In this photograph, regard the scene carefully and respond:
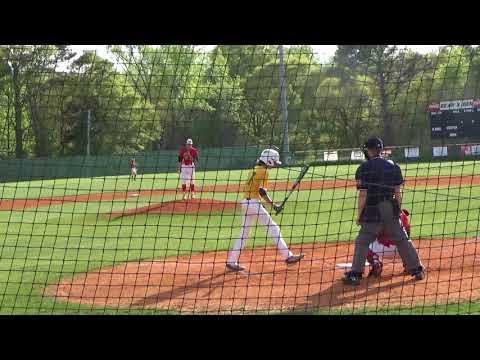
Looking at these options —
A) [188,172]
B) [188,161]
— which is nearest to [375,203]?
[188,161]

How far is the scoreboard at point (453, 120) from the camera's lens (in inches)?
1205

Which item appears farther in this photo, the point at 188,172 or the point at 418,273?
the point at 188,172

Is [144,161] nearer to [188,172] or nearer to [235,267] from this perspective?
[188,172]

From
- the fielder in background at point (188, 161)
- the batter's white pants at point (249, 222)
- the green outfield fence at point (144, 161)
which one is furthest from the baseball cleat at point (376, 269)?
the green outfield fence at point (144, 161)

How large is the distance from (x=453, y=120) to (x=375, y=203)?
2406 centimetres

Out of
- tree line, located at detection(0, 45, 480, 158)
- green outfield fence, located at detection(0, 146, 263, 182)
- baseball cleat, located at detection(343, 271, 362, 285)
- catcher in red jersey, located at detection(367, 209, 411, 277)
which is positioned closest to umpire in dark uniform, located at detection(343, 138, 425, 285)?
baseball cleat, located at detection(343, 271, 362, 285)

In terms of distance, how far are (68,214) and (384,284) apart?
12.8 metres

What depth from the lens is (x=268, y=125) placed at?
119ft

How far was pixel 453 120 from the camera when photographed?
101 feet

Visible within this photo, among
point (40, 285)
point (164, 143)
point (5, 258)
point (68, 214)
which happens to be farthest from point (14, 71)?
point (164, 143)

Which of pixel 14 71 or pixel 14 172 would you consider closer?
pixel 14 71

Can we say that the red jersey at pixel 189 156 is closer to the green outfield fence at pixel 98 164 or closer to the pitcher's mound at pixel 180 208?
the pitcher's mound at pixel 180 208

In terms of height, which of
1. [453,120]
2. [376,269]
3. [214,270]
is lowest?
[214,270]

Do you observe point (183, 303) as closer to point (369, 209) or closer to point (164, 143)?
Answer: point (369, 209)
